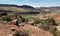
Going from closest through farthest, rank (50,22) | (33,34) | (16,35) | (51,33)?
(16,35) → (33,34) → (51,33) → (50,22)

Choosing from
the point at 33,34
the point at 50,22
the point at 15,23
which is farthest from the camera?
the point at 50,22

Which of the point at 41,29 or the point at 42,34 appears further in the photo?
the point at 41,29

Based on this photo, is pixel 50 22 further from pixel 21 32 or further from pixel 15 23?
pixel 21 32

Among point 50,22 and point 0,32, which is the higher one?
point 0,32

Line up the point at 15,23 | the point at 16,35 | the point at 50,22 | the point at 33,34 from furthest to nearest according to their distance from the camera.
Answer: the point at 50,22 < the point at 15,23 < the point at 33,34 < the point at 16,35

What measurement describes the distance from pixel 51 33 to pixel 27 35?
202 inches

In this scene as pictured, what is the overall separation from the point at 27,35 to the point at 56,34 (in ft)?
16.4

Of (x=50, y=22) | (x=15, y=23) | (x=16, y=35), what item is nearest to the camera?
(x=16, y=35)

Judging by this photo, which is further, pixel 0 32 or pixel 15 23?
pixel 15 23

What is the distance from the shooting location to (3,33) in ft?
74.5

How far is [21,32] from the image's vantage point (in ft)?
72.6

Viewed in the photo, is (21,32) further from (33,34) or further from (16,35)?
(33,34)

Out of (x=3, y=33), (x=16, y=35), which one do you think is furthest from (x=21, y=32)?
(x=3, y=33)

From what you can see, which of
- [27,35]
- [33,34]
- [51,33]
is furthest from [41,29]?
[27,35]
